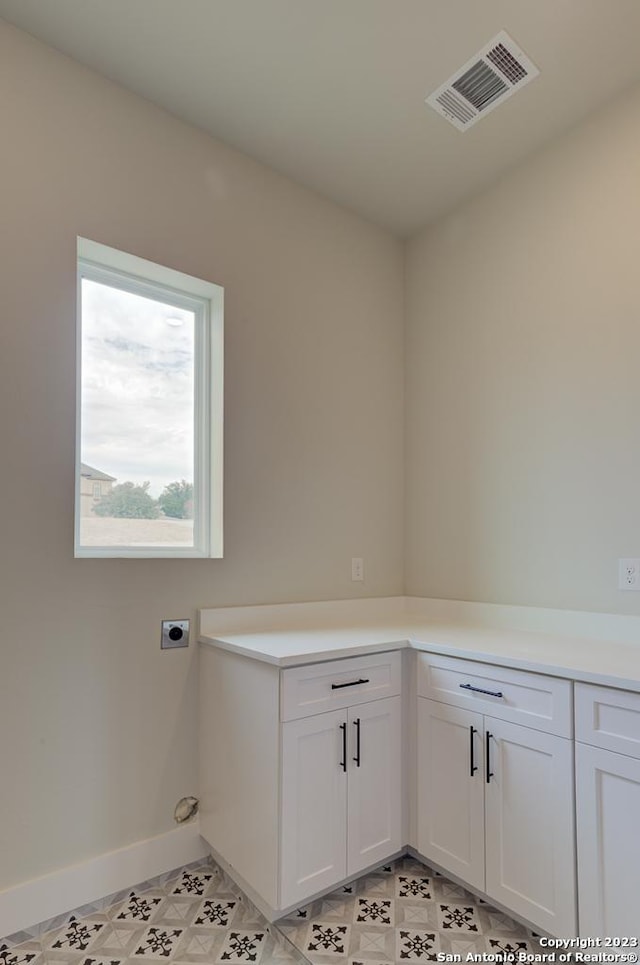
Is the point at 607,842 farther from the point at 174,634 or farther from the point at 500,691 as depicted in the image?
the point at 174,634

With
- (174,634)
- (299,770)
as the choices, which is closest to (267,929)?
(299,770)

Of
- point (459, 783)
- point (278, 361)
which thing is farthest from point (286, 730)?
point (278, 361)

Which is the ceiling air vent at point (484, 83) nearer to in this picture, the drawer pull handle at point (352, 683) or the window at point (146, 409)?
the window at point (146, 409)

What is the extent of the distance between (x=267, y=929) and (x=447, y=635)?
3.79ft

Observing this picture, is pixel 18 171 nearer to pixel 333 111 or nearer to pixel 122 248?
pixel 122 248

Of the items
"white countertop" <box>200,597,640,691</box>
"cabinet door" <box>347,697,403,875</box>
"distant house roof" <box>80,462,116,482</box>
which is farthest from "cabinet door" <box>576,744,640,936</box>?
"distant house roof" <box>80,462,116,482</box>

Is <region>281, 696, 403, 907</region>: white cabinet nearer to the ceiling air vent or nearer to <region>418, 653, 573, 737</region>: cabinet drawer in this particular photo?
<region>418, 653, 573, 737</region>: cabinet drawer

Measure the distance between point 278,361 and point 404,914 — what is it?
2.16 m

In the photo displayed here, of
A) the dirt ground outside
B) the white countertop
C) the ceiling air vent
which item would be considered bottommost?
the white countertop

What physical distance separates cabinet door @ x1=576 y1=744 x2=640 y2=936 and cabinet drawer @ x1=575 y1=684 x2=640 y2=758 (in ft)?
0.09

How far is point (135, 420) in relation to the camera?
2291 millimetres

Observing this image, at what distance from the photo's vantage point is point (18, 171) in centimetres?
187

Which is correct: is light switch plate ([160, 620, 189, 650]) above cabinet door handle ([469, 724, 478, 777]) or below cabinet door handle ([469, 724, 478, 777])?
above

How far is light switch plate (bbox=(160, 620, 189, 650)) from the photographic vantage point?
2.13m
